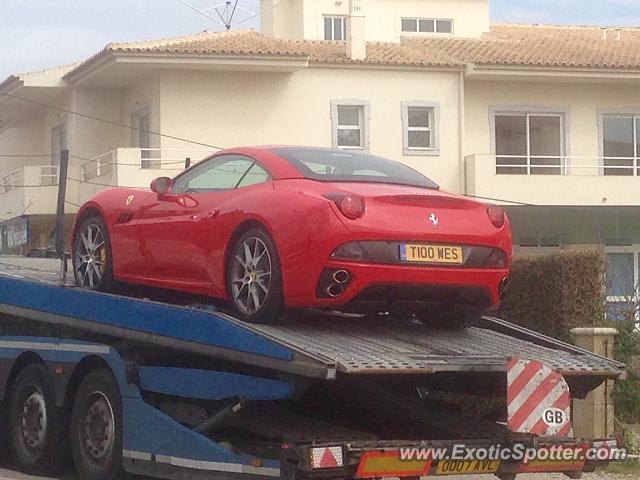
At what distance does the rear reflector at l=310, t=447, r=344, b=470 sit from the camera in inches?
305

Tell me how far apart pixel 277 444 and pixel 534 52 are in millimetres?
25310

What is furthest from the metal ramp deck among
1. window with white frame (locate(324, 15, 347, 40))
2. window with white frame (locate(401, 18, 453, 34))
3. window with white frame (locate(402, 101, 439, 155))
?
window with white frame (locate(401, 18, 453, 34))

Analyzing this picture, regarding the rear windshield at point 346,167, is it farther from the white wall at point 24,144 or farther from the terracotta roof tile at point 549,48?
the white wall at point 24,144

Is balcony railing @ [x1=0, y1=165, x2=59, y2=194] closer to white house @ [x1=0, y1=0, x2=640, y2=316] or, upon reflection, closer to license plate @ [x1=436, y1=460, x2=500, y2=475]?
white house @ [x1=0, y1=0, x2=640, y2=316]

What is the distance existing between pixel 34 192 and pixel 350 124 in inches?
304

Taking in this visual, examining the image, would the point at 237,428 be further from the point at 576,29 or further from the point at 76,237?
the point at 576,29

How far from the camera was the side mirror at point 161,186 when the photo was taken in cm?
1001

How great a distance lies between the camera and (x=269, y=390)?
27.2 ft

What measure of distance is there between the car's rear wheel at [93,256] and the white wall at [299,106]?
717 inches

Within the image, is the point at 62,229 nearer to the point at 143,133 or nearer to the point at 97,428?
the point at 97,428

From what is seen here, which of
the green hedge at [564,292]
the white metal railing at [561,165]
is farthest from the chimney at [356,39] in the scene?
the green hedge at [564,292]

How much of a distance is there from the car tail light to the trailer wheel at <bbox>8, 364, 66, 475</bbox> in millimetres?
3185

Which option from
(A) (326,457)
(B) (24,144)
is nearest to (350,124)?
(B) (24,144)

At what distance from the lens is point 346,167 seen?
31.5 ft
